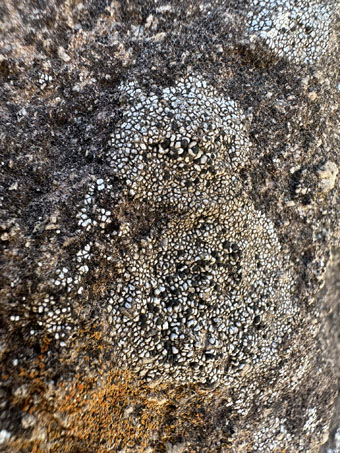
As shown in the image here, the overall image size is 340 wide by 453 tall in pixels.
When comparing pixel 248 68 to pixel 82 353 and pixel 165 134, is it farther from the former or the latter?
pixel 82 353

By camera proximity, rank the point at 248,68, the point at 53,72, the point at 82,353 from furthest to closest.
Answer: the point at 248,68 → the point at 53,72 → the point at 82,353

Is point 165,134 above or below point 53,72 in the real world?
above

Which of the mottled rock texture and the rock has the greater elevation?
the rock

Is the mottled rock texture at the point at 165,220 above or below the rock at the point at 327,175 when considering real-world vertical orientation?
below

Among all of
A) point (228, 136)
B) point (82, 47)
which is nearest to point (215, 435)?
point (228, 136)

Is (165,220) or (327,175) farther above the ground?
(327,175)

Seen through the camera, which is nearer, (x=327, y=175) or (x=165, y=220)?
(x=165, y=220)

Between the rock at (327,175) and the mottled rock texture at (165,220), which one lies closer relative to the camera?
the mottled rock texture at (165,220)

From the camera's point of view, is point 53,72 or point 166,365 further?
point 53,72
